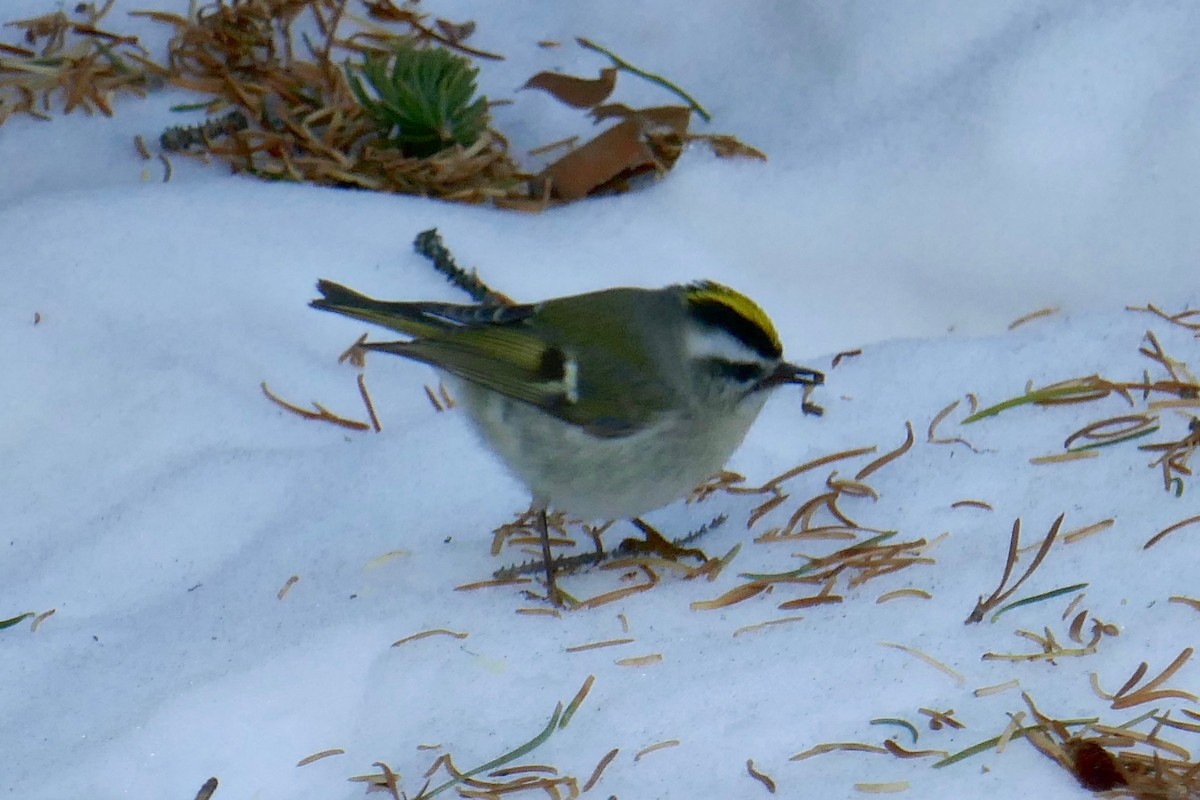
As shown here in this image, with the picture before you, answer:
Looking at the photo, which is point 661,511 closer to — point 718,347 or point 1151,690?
point 718,347

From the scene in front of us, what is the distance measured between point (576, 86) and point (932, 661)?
2.89m

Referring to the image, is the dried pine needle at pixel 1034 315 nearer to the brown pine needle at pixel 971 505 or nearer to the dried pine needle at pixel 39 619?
the brown pine needle at pixel 971 505

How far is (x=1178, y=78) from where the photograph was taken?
4.54m

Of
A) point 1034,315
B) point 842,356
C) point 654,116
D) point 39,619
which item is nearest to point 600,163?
point 654,116

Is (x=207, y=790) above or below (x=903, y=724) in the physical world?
below

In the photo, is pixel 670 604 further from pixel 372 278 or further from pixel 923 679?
pixel 372 278

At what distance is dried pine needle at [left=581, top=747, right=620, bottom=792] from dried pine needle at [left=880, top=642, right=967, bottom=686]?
618 millimetres

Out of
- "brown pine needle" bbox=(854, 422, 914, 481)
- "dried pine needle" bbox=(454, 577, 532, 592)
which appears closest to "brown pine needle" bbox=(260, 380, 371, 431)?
"dried pine needle" bbox=(454, 577, 532, 592)

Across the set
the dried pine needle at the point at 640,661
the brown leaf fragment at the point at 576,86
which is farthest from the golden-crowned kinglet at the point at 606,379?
the brown leaf fragment at the point at 576,86

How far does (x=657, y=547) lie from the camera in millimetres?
3357

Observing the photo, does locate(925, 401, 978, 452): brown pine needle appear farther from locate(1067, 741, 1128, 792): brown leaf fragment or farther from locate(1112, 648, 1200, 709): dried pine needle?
locate(1067, 741, 1128, 792): brown leaf fragment

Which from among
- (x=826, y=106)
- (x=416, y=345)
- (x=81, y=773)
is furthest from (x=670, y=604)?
(x=826, y=106)

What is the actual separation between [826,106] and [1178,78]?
3.75ft

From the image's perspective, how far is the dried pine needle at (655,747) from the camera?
2535 millimetres
